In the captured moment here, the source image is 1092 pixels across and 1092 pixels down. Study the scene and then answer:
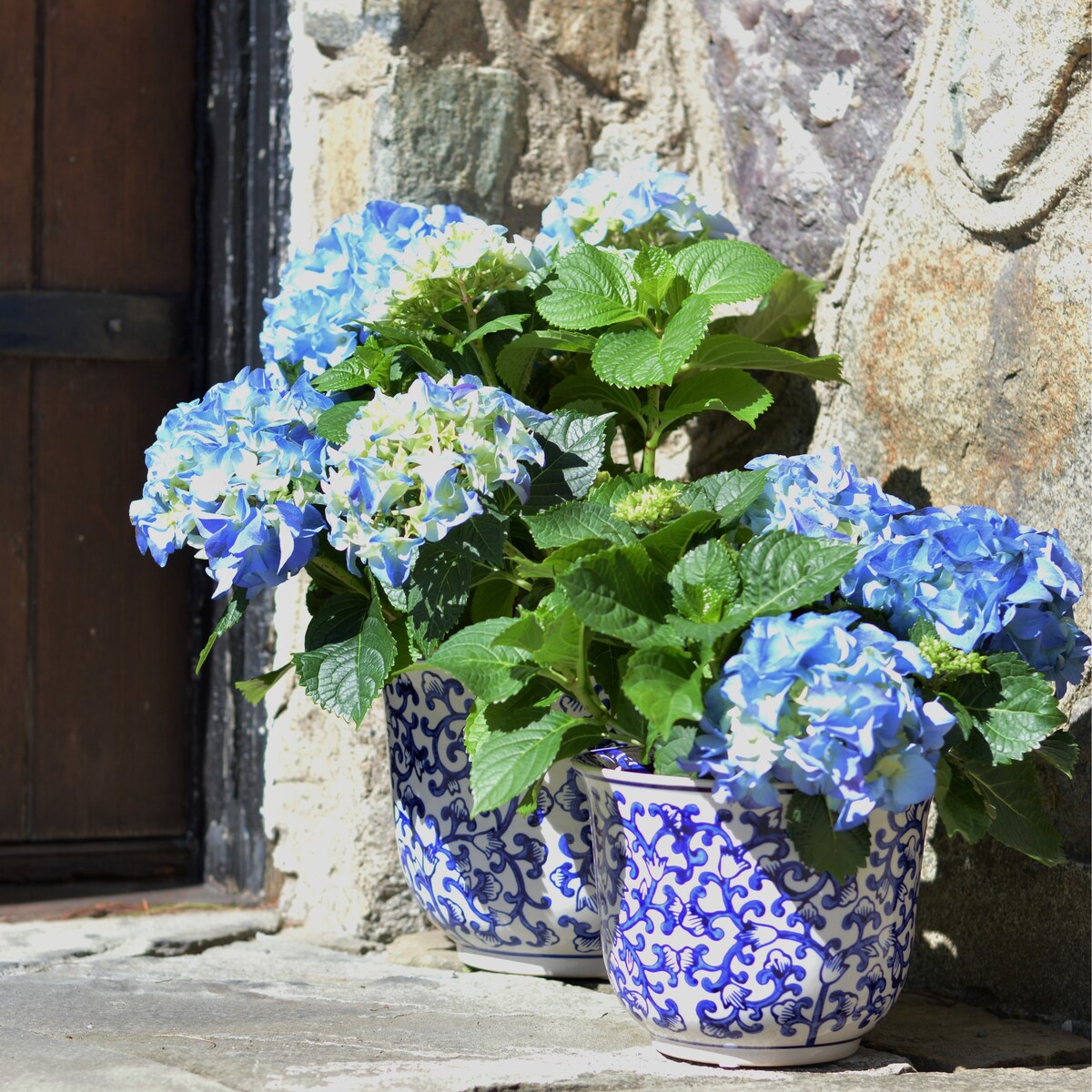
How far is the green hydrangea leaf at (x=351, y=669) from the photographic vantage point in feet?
3.95

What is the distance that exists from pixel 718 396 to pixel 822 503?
26 centimetres

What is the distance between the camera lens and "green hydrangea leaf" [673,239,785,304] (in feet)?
4.09

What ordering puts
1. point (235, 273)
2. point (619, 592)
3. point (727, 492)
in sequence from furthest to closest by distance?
point (235, 273)
point (727, 492)
point (619, 592)

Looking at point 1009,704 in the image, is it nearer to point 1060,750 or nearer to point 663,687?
point 1060,750

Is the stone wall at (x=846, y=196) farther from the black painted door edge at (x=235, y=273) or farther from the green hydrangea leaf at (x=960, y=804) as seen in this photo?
the green hydrangea leaf at (x=960, y=804)

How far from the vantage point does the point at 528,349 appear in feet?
4.22

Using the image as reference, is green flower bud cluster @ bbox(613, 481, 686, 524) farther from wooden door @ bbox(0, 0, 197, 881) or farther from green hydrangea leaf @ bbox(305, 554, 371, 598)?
wooden door @ bbox(0, 0, 197, 881)

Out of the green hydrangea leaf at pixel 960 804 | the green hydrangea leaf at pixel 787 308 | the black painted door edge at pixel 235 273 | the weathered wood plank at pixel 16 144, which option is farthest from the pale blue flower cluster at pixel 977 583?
the weathered wood plank at pixel 16 144

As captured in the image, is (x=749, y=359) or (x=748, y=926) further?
(x=749, y=359)

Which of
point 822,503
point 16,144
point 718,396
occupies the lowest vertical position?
point 822,503

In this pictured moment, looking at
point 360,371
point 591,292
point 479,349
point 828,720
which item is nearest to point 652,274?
point 591,292

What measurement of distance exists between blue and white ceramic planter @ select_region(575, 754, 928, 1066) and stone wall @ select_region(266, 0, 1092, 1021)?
241 millimetres

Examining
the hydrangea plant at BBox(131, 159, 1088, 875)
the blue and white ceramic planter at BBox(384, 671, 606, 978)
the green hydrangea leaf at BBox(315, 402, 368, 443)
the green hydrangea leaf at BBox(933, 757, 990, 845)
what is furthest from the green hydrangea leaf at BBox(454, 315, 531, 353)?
the green hydrangea leaf at BBox(933, 757, 990, 845)

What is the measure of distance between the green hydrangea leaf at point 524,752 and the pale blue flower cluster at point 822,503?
0.23m
